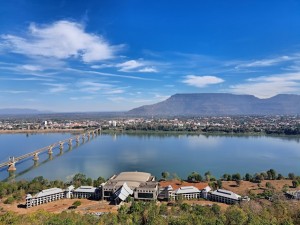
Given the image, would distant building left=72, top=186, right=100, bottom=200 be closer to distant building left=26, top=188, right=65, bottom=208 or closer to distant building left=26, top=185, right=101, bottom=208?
distant building left=26, top=185, right=101, bottom=208

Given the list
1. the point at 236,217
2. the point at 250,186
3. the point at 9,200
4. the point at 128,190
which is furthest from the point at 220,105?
the point at 236,217

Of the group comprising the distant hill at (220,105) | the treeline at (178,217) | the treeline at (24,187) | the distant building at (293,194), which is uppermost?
the distant hill at (220,105)

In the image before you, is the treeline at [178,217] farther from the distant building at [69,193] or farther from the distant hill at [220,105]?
the distant hill at [220,105]

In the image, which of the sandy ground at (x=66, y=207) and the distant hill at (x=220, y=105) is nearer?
the sandy ground at (x=66, y=207)

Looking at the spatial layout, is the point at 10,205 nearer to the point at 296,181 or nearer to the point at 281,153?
the point at 296,181

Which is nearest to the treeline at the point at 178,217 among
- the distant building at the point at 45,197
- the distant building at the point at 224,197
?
the distant building at the point at 224,197

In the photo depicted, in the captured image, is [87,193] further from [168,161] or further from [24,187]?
[168,161]
